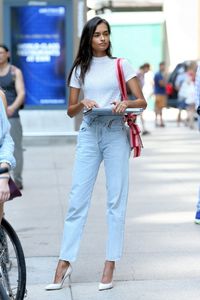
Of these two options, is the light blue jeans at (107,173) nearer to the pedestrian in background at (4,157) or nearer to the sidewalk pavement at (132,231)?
the sidewalk pavement at (132,231)

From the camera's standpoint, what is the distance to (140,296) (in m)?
5.12

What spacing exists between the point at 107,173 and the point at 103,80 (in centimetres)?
67

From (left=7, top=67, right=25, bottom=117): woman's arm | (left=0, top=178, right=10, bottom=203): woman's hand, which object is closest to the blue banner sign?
(left=7, top=67, right=25, bottom=117): woman's arm

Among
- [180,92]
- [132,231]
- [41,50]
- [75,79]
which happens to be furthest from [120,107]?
[180,92]

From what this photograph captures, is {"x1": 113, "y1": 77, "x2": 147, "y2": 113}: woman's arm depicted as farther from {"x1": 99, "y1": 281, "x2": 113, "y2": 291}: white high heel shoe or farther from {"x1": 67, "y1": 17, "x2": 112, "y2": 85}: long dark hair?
{"x1": 99, "y1": 281, "x2": 113, "y2": 291}: white high heel shoe

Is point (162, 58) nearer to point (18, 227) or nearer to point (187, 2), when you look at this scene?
point (187, 2)

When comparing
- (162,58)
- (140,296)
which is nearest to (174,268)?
(140,296)

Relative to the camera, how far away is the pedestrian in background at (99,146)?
5188 mm

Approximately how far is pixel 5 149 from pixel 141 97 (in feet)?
4.52

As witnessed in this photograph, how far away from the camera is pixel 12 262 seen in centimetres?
460

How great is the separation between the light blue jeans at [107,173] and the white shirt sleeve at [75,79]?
0.86 feet

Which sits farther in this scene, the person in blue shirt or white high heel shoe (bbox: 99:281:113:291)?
the person in blue shirt

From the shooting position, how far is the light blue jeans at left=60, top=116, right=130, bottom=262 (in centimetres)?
523

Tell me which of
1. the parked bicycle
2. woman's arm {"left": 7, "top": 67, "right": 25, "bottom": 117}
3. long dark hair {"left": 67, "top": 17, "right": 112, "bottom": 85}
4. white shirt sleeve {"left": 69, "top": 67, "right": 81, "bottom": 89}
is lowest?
the parked bicycle
